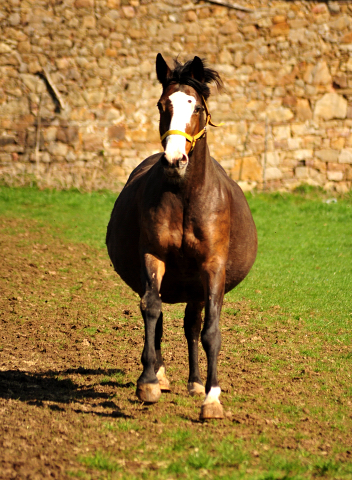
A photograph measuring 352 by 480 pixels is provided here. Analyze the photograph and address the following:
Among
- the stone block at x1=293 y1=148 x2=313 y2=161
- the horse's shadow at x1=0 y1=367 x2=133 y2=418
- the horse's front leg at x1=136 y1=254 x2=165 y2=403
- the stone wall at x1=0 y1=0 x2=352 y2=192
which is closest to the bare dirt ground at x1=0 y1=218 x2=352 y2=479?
the horse's shadow at x1=0 y1=367 x2=133 y2=418

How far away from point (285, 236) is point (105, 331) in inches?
261

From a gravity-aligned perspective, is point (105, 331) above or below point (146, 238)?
below

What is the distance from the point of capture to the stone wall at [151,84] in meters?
16.0

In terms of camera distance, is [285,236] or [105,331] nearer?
[105,331]

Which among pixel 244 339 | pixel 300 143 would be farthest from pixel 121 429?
pixel 300 143

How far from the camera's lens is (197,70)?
466 cm

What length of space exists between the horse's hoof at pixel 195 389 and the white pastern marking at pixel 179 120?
85.3 inches

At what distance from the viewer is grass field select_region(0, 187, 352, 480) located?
152 inches

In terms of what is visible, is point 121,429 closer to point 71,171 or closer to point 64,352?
point 64,352

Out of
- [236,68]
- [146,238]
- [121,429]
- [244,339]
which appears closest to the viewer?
[121,429]

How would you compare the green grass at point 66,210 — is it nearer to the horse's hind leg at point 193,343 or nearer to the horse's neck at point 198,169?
the horse's hind leg at point 193,343

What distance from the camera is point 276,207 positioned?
51.1 ft

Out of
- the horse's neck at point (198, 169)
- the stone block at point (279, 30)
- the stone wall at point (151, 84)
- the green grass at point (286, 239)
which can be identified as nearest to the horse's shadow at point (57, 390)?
the horse's neck at point (198, 169)

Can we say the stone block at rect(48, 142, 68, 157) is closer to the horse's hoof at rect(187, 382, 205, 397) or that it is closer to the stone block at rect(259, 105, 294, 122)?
the stone block at rect(259, 105, 294, 122)
